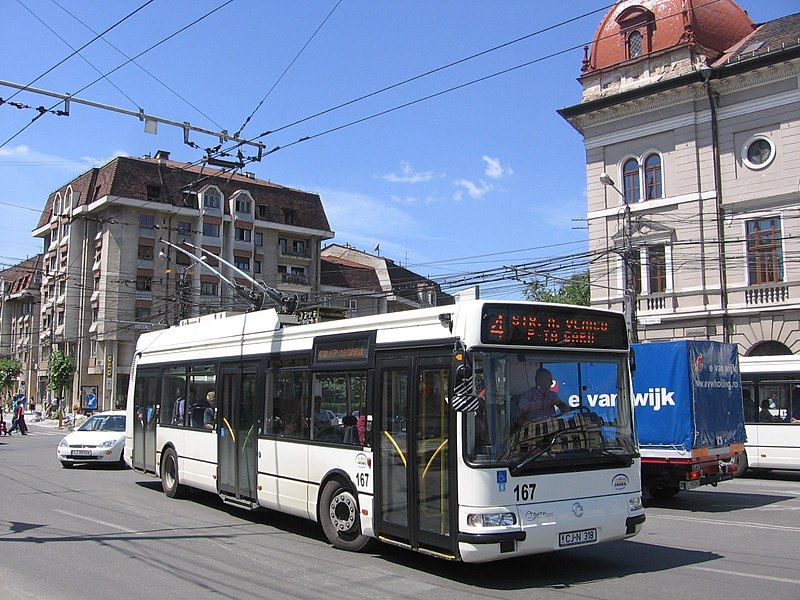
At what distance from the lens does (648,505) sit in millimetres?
14734

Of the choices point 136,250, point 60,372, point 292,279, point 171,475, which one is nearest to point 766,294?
point 171,475

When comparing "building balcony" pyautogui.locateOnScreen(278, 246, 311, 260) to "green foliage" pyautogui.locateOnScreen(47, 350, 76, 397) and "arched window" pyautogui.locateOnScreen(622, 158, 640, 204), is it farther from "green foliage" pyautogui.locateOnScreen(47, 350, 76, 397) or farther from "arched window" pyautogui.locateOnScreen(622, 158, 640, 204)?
"arched window" pyautogui.locateOnScreen(622, 158, 640, 204)

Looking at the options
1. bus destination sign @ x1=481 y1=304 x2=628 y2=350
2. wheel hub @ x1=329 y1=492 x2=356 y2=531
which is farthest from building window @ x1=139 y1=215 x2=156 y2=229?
bus destination sign @ x1=481 y1=304 x2=628 y2=350

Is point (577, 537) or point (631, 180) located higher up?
point (631, 180)

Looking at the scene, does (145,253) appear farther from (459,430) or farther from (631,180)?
(459,430)

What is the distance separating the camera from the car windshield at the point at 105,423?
69.7 feet

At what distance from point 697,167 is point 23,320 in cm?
7043

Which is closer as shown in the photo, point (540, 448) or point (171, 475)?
point (540, 448)

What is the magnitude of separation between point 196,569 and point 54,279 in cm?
6432

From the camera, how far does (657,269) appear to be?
3166 centimetres

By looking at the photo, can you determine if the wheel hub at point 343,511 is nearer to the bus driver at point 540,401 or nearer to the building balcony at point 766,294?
the bus driver at point 540,401

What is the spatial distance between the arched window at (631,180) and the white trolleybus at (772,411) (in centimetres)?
1432

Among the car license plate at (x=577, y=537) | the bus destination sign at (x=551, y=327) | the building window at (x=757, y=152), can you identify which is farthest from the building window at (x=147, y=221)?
the car license plate at (x=577, y=537)

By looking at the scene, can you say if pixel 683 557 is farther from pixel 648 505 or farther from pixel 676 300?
pixel 676 300
